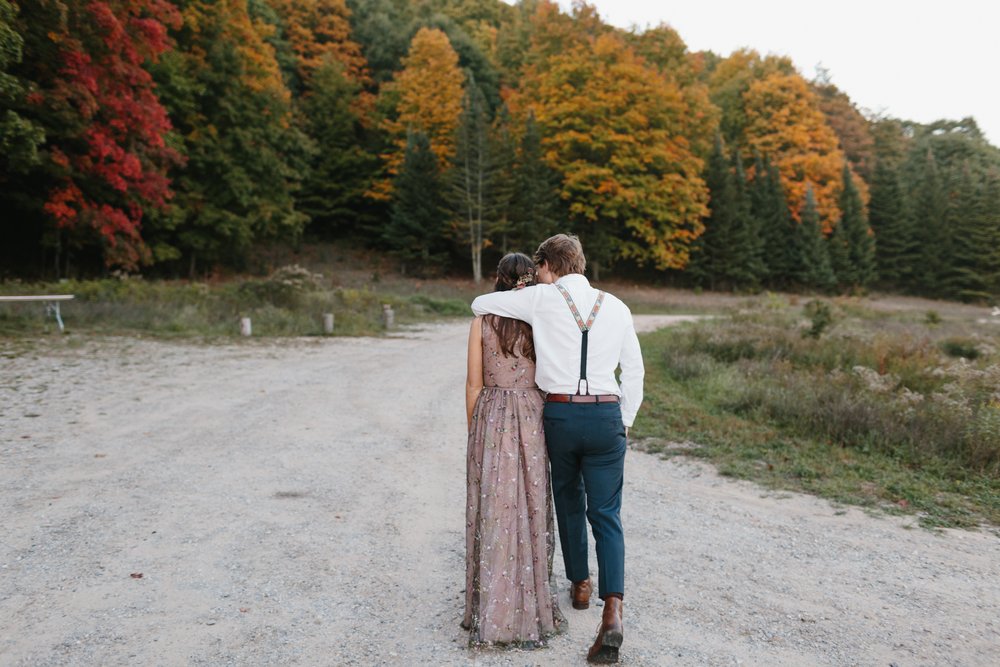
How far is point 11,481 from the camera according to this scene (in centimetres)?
572

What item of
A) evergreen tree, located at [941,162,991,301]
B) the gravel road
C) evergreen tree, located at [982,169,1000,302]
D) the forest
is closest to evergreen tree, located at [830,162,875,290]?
the forest

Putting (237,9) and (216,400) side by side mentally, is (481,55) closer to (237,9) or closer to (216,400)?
(237,9)

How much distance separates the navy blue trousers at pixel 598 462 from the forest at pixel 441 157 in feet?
49.7

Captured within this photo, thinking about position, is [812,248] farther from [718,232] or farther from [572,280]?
[572,280]

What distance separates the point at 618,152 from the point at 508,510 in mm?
35886

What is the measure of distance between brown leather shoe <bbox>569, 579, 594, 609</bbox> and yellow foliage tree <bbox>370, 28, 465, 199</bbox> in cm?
3910

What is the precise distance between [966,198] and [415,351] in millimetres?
50590

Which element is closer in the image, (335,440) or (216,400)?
(335,440)

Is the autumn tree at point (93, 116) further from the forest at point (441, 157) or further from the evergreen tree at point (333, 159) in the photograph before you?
the evergreen tree at point (333, 159)

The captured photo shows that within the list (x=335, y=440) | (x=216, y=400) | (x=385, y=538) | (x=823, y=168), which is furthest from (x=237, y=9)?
(x=823, y=168)

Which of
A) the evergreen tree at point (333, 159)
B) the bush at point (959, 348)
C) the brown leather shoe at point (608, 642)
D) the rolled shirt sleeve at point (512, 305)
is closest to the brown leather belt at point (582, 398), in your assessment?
the rolled shirt sleeve at point (512, 305)

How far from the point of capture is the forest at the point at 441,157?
67.3 feet

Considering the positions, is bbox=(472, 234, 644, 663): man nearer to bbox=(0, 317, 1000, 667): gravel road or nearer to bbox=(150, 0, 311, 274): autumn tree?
bbox=(0, 317, 1000, 667): gravel road

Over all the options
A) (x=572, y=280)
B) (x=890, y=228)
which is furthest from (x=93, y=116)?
(x=890, y=228)
